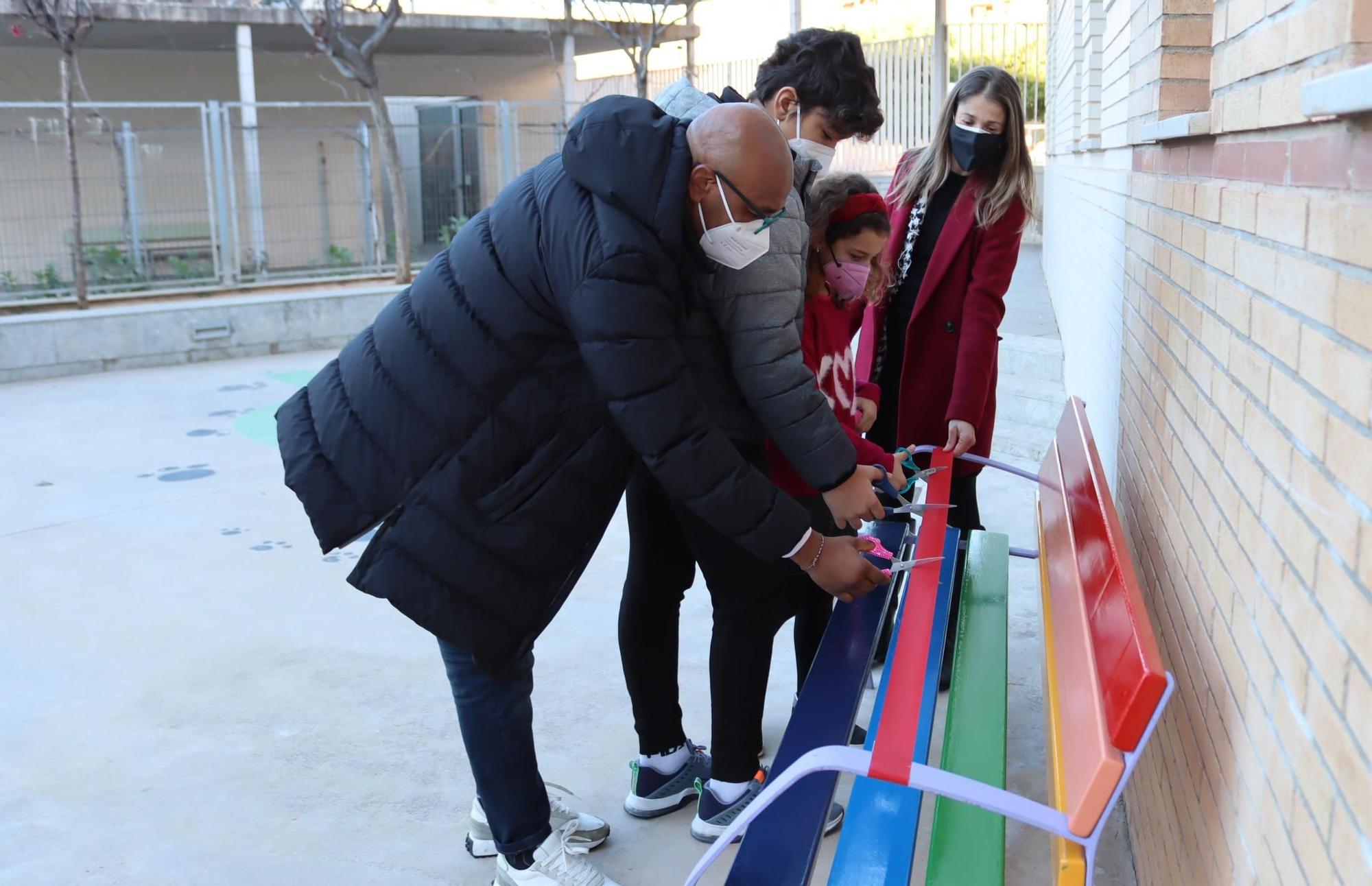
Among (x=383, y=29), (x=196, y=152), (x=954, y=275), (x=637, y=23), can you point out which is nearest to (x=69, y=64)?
(x=196, y=152)

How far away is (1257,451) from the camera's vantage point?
157cm

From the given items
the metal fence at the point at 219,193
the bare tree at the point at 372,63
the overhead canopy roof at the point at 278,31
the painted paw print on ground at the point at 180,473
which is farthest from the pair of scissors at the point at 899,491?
the overhead canopy roof at the point at 278,31

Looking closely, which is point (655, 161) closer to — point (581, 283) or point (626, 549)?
point (581, 283)

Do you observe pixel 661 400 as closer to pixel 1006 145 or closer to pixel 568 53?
pixel 1006 145

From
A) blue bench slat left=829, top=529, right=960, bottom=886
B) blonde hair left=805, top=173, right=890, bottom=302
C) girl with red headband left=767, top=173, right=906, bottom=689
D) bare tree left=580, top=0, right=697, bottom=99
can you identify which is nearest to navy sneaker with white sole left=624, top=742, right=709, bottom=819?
girl with red headband left=767, top=173, right=906, bottom=689

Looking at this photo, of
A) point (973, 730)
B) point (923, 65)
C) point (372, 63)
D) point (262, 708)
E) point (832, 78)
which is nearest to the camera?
point (973, 730)

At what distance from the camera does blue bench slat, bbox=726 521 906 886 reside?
2.00 meters

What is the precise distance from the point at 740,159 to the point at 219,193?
1041 centimetres

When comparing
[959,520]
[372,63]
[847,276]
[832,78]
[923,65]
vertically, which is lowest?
[959,520]

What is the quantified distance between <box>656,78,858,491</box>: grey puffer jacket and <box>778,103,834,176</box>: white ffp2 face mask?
0.39 meters

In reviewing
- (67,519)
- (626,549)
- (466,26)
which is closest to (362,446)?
(626,549)

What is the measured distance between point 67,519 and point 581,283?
4330 mm

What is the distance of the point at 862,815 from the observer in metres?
2.06

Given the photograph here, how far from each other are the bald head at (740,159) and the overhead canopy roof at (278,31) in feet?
42.6
